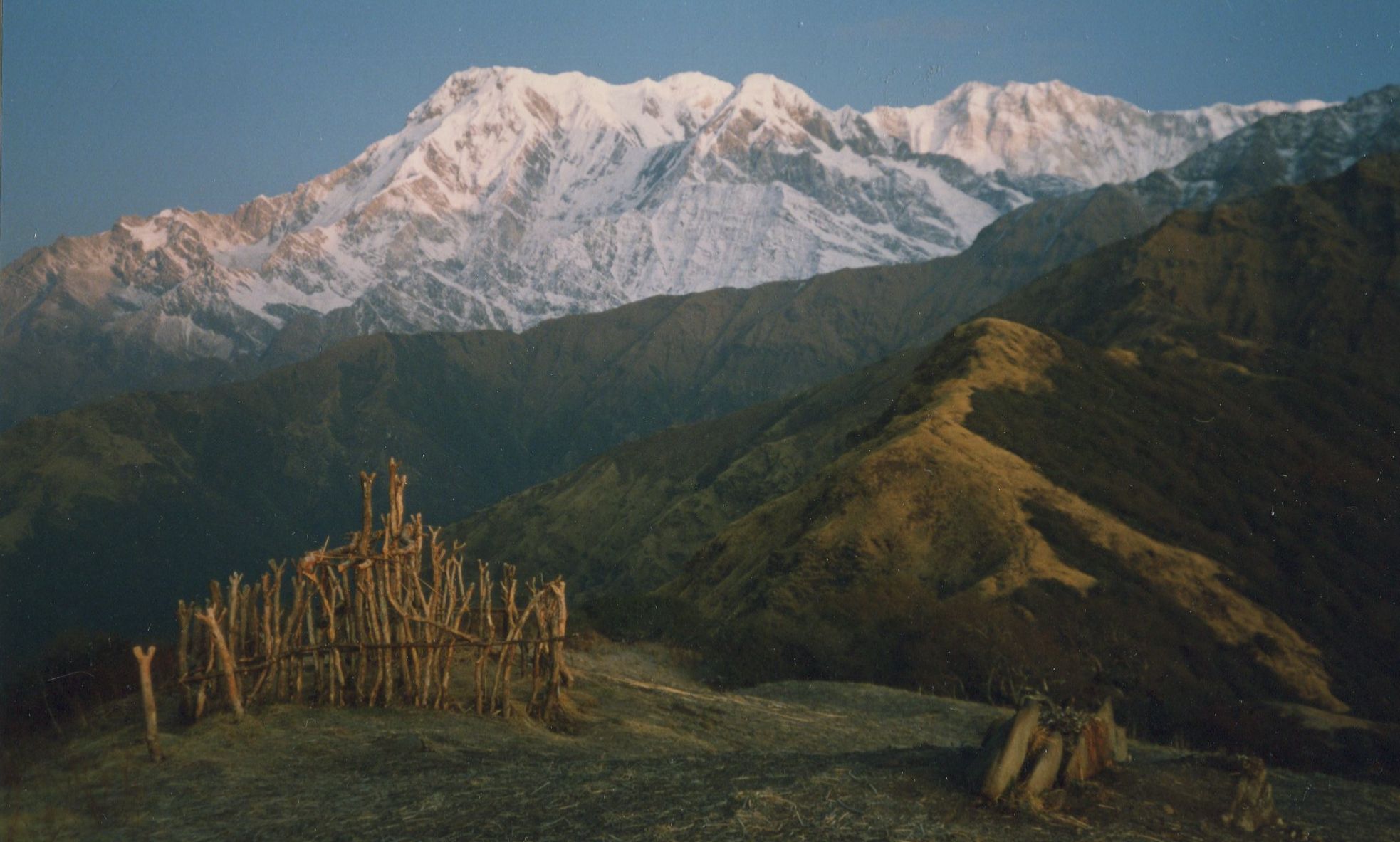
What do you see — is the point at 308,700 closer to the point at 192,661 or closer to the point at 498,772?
the point at 192,661

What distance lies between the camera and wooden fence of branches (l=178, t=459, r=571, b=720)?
13.5 m

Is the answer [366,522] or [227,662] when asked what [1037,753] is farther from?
[366,522]

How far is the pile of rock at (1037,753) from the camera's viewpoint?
924cm

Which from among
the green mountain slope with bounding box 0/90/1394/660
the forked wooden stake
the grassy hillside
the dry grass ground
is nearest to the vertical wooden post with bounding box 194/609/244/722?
the dry grass ground

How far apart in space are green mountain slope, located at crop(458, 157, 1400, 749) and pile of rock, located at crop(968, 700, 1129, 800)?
17.3 m

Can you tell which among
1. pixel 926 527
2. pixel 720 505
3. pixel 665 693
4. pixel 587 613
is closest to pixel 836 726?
pixel 665 693

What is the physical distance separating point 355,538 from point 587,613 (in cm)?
1991

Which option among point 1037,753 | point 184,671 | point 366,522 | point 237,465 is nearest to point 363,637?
point 366,522

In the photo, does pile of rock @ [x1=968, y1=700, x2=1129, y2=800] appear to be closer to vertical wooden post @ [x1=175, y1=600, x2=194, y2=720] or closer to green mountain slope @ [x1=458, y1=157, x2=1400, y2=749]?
vertical wooden post @ [x1=175, y1=600, x2=194, y2=720]

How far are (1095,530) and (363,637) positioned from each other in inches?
1239

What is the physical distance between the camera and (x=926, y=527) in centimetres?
3912

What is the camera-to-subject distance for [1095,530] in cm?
4009

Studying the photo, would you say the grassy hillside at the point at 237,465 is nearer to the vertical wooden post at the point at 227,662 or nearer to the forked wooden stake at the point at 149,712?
the vertical wooden post at the point at 227,662

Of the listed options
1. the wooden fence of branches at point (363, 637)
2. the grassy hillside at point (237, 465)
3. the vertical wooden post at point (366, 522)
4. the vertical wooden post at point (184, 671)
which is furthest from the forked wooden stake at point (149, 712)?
the grassy hillside at point (237, 465)
